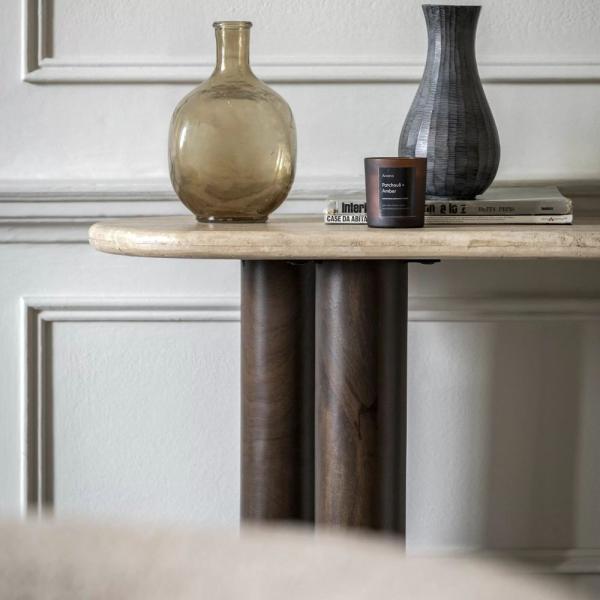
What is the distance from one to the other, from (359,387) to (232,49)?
41 cm

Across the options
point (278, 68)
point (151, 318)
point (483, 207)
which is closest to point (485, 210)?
point (483, 207)

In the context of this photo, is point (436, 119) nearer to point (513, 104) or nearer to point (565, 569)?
point (513, 104)

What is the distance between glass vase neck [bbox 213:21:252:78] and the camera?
1.12m

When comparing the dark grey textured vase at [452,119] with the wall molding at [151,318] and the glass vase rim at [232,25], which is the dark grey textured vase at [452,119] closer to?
the glass vase rim at [232,25]

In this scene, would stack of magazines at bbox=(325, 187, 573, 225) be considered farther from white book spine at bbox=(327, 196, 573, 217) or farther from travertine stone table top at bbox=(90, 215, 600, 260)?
travertine stone table top at bbox=(90, 215, 600, 260)

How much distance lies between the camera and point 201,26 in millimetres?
1428

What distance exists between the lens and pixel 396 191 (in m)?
0.98

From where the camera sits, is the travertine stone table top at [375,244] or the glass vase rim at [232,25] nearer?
the travertine stone table top at [375,244]

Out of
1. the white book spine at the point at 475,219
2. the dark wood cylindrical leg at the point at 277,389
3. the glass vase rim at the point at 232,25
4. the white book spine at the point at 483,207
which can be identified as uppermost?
the glass vase rim at the point at 232,25

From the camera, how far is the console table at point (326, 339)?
0.90 m

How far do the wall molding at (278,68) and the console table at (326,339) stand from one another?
0.29 metres

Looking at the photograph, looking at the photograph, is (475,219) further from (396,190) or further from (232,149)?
(232,149)

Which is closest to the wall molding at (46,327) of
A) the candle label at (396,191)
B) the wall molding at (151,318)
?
the wall molding at (151,318)

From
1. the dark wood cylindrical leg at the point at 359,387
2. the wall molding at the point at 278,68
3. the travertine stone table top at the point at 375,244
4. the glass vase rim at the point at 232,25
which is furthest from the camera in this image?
the wall molding at the point at 278,68
